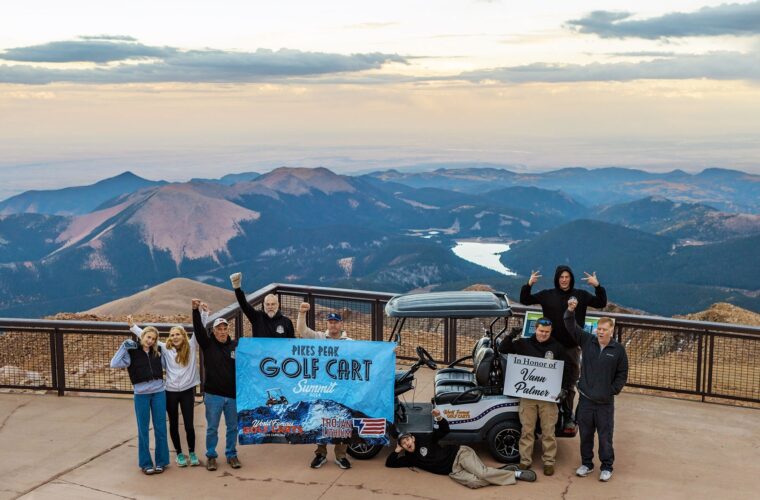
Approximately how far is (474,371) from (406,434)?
119cm

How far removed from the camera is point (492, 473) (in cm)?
902

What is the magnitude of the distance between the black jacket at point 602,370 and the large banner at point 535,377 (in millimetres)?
300

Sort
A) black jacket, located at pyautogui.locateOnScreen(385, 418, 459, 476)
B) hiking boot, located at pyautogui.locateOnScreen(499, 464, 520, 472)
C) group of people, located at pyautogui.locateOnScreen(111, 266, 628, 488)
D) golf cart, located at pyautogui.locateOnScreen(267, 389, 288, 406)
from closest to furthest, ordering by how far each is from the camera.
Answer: group of people, located at pyautogui.locateOnScreen(111, 266, 628, 488) < hiking boot, located at pyautogui.locateOnScreen(499, 464, 520, 472) < black jacket, located at pyautogui.locateOnScreen(385, 418, 459, 476) < golf cart, located at pyautogui.locateOnScreen(267, 389, 288, 406)

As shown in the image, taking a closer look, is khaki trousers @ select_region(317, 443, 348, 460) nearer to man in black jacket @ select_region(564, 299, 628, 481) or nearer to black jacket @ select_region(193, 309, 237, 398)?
black jacket @ select_region(193, 309, 237, 398)

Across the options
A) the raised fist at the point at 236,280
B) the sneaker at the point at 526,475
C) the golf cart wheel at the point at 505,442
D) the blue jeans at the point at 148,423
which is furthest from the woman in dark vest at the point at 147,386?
the sneaker at the point at 526,475

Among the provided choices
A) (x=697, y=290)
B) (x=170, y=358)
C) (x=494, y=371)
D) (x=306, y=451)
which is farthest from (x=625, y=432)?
(x=697, y=290)

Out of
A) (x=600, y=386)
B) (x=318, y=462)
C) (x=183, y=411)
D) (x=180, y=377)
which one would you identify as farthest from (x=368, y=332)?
(x=600, y=386)

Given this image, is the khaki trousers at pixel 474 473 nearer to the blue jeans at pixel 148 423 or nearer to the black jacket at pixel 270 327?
the black jacket at pixel 270 327

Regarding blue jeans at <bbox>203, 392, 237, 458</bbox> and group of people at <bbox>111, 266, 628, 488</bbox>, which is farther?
blue jeans at <bbox>203, 392, 237, 458</bbox>

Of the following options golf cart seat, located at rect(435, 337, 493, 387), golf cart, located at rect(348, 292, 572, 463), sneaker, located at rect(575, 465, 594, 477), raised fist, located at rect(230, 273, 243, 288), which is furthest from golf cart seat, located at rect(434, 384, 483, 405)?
raised fist, located at rect(230, 273, 243, 288)

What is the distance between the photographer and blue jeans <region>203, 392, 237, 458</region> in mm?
9547

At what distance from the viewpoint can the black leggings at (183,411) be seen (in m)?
9.50

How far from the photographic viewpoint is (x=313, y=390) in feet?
31.8

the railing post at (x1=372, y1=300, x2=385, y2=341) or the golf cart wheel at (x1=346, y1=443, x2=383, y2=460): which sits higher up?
the railing post at (x1=372, y1=300, x2=385, y2=341)
